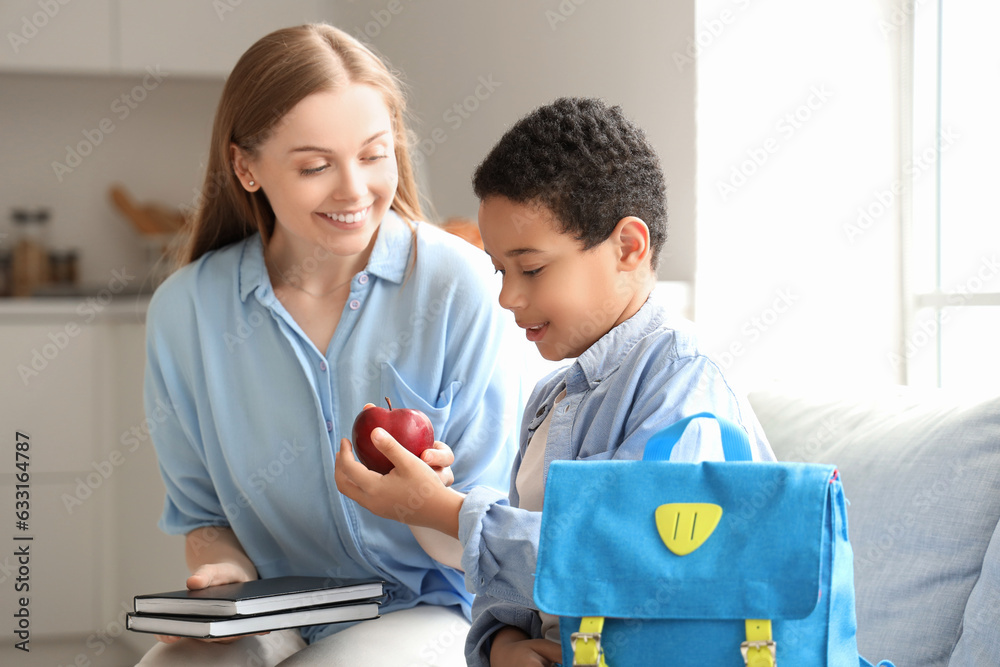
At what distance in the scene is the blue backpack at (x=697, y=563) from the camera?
2.53 ft

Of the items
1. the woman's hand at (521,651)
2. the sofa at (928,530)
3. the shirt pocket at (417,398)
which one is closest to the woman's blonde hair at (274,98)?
the shirt pocket at (417,398)

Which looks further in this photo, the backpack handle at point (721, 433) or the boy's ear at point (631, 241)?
the boy's ear at point (631, 241)

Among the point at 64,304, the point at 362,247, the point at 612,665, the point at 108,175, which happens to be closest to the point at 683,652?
the point at 612,665

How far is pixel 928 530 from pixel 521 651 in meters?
0.59

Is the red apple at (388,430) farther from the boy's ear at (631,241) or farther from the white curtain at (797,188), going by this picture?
the white curtain at (797,188)

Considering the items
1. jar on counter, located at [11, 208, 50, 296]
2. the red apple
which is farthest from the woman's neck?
jar on counter, located at [11, 208, 50, 296]

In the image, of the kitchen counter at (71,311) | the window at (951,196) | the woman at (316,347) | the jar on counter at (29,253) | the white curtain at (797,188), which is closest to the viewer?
the woman at (316,347)

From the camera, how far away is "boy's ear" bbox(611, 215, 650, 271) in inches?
39.6

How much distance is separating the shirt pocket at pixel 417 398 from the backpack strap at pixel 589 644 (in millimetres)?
573

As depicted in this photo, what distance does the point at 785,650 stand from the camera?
2.55 feet

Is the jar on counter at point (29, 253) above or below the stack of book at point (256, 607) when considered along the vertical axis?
above

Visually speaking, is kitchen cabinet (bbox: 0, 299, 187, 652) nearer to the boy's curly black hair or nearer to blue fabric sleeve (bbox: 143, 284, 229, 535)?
blue fabric sleeve (bbox: 143, 284, 229, 535)

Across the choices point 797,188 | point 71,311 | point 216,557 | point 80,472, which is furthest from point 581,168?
point 80,472

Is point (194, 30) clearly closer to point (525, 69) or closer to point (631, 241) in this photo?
point (525, 69)
